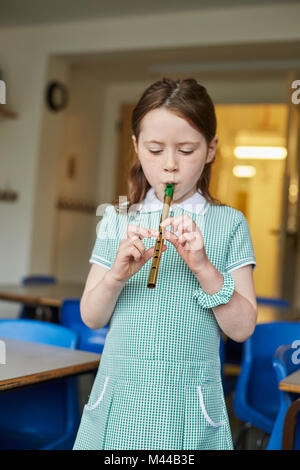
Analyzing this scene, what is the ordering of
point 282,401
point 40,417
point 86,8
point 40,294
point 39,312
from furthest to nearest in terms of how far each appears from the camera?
point 86,8 < point 39,312 < point 40,294 < point 40,417 < point 282,401

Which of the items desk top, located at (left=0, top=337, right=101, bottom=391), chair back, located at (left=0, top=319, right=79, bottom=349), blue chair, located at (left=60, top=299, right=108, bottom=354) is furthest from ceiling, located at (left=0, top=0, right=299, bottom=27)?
desk top, located at (left=0, top=337, right=101, bottom=391)

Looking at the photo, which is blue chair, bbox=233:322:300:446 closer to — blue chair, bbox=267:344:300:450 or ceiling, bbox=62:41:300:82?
blue chair, bbox=267:344:300:450

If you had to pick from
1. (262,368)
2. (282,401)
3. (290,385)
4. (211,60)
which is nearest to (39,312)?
(262,368)

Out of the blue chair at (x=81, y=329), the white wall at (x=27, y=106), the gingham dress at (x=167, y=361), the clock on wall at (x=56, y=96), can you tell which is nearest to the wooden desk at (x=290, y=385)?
the gingham dress at (x=167, y=361)

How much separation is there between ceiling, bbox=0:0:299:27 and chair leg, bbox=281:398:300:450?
348 cm

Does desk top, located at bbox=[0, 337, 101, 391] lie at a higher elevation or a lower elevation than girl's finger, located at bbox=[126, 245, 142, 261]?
lower

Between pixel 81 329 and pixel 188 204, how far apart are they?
5.32 feet

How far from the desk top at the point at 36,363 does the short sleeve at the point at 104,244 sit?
0.34 m

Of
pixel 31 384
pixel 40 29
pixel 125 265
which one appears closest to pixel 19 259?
pixel 40 29

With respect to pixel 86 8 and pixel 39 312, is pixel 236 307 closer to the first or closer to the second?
pixel 39 312

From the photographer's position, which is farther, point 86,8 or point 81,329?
point 86,8

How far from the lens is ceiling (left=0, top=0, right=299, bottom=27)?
4248 millimetres

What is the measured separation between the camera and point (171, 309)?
3.35 feet

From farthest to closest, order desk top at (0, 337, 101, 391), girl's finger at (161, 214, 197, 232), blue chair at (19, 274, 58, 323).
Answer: blue chair at (19, 274, 58, 323) → desk top at (0, 337, 101, 391) → girl's finger at (161, 214, 197, 232)
